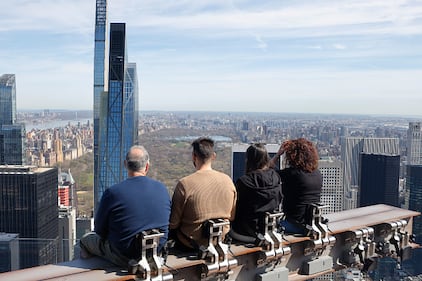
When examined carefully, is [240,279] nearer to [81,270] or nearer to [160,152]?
[81,270]

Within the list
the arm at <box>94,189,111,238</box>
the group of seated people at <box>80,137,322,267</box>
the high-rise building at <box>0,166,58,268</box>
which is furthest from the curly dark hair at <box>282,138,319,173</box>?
the high-rise building at <box>0,166,58,268</box>

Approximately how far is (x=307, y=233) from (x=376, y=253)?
2.28 ft

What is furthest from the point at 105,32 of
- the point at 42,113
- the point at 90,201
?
the point at 42,113

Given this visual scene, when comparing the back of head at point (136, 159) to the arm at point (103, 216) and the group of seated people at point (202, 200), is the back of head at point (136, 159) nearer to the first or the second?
the group of seated people at point (202, 200)

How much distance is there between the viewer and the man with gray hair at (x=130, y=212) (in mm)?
1967

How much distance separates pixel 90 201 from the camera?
37531 mm

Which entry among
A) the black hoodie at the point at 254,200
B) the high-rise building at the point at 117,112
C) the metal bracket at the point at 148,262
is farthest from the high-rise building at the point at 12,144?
the metal bracket at the point at 148,262

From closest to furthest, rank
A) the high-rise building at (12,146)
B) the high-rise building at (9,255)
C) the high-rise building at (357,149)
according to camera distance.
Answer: the high-rise building at (9,255), the high-rise building at (12,146), the high-rise building at (357,149)

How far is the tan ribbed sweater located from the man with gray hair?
0.40 feet

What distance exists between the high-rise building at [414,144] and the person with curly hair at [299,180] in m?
42.4

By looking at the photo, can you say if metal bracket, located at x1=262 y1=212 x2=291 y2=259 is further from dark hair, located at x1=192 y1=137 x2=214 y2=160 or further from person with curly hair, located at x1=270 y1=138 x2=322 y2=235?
dark hair, located at x1=192 y1=137 x2=214 y2=160

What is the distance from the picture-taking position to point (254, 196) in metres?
2.39

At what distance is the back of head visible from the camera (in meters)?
2.04

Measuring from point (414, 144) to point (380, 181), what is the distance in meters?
12.2
